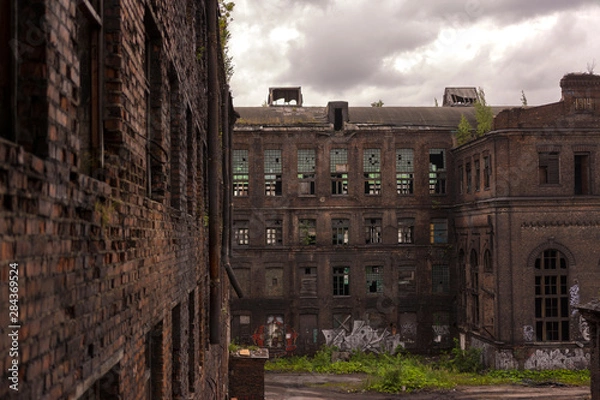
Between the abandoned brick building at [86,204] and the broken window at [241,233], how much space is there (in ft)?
94.2

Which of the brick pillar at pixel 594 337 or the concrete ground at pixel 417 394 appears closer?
the brick pillar at pixel 594 337

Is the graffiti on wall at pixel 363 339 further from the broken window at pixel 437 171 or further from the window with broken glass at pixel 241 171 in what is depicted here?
the window with broken glass at pixel 241 171

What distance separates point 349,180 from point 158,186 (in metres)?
30.5

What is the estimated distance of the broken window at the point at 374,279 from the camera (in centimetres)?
3531

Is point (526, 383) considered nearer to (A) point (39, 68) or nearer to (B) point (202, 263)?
(B) point (202, 263)

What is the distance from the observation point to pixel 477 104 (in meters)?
34.4

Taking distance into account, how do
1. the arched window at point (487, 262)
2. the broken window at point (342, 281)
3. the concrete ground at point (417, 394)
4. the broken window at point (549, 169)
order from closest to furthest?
1. the concrete ground at point (417, 394)
2. the broken window at point (549, 169)
3. the arched window at point (487, 262)
4. the broken window at point (342, 281)

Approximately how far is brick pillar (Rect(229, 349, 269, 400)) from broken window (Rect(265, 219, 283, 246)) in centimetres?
1573

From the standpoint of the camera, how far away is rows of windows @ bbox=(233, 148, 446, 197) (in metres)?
35.8

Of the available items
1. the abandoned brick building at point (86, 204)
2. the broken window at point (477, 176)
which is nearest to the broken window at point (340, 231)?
the broken window at point (477, 176)

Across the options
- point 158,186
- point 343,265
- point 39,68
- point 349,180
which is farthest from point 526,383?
point 39,68

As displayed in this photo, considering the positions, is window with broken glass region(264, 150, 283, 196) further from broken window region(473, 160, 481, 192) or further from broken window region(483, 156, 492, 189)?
broken window region(483, 156, 492, 189)

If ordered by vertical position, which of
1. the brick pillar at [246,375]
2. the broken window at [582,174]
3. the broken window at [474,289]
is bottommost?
the brick pillar at [246,375]

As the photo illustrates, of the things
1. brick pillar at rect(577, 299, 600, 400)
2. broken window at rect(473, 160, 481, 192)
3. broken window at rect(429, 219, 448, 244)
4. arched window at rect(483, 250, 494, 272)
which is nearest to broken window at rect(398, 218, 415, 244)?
broken window at rect(429, 219, 448, 244)
